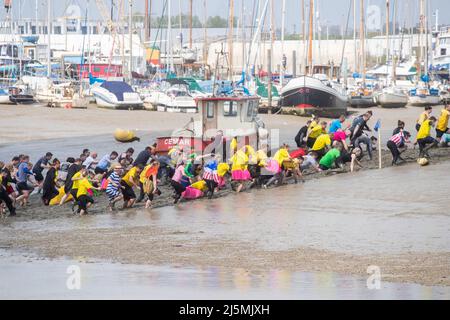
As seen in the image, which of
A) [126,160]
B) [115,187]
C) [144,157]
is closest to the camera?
[115,187]

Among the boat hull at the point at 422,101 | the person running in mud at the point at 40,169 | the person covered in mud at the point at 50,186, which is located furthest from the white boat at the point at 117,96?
the person covered in mud at the point at 50,186

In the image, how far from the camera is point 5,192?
20.4m

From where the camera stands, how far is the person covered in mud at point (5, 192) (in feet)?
66.9

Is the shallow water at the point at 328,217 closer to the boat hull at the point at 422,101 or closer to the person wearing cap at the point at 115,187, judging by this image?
the person wearing cap at the point at 115,187

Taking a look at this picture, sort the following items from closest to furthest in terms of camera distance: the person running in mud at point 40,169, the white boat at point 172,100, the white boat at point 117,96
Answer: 1. the person running in mud at point 40,169
2. the white boat at point 172,100
3. the white boat at point 117,96

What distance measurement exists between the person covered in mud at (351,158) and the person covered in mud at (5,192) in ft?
26.9

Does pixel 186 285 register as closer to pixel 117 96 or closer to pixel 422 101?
pixel 117 96

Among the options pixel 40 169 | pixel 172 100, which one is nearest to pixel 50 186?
pixel 40 169

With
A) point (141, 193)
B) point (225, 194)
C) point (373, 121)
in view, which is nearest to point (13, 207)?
point (141, 193)

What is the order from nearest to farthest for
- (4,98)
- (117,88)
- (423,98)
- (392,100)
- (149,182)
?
(149,182) < (117,88) < (4,98) < (392,100) < (423,98)

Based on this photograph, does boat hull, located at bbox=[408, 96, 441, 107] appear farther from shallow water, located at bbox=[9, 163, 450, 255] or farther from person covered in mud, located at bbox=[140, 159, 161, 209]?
person covered in mud, located at bbox=[140, 159, 161, 209]

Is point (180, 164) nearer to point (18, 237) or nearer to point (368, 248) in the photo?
point (18, 237)

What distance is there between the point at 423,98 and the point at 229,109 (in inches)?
1336
